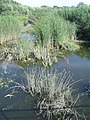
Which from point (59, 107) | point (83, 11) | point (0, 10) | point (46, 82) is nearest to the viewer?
point (59, 107)

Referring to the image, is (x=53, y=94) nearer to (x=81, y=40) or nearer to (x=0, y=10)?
(x=81, y=40)

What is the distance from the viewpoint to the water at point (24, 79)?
7.59 meters

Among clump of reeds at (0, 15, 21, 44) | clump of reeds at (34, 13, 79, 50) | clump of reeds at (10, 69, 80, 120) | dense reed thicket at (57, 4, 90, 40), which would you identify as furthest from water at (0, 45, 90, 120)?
clump of reeds at (0, 15, 21, 44)

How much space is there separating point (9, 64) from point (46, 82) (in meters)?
4.71

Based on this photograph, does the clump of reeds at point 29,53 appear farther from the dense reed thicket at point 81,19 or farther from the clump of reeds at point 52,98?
→ the dense reed thicket at point 81,19

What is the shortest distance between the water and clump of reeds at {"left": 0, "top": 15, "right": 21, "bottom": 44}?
357 centimetres

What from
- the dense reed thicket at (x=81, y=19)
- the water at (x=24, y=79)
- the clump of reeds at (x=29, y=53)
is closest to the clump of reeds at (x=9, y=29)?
the clump of reeds at (x=29, y=53)

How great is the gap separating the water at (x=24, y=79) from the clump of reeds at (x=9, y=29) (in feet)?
11.7

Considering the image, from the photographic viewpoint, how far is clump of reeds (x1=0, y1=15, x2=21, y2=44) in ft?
51.7

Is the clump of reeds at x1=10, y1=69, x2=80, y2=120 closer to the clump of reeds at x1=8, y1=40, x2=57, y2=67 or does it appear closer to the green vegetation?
the green vegetation

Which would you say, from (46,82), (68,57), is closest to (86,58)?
(68,57)

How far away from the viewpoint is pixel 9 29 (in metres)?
16.1

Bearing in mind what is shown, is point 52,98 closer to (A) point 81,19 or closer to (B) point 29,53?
(B) point 29,53

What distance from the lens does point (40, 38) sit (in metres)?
14.6
